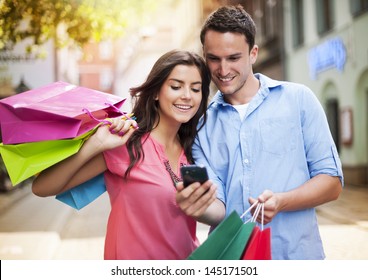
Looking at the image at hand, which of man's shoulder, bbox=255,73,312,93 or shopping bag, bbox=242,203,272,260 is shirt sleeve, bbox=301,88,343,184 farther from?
shopping bag, bbox=242,203,272,260

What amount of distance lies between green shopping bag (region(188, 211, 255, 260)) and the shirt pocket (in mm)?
395

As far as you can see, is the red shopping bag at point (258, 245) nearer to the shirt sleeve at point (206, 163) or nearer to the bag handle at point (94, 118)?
the shirt sleeve at point (206, 163)

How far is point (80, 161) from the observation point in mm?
1979

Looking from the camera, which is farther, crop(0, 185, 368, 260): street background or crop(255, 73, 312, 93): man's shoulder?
crop(0, 185, 368, 260): street background

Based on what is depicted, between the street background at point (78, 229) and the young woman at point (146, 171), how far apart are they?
2.04 metres

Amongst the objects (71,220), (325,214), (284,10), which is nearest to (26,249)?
(71,220)

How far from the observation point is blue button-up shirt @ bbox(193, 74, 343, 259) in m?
2.12

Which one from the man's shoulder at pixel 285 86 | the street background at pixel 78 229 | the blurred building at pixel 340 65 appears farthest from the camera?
the blurred building at pixel 340 65

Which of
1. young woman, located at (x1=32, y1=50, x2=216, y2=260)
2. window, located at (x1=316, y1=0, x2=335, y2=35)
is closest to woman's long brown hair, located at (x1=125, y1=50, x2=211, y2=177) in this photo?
young woman, located at (x1=32, y1=50, x2=216, y2=260)

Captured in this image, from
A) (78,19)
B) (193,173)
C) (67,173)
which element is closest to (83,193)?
(67,173)

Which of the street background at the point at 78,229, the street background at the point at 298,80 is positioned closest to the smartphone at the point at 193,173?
the street background at the point at 298,80

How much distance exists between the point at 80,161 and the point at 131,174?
0.18m

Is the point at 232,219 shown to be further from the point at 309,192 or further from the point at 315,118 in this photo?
the point at 315,118

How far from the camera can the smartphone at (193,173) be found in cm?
174
